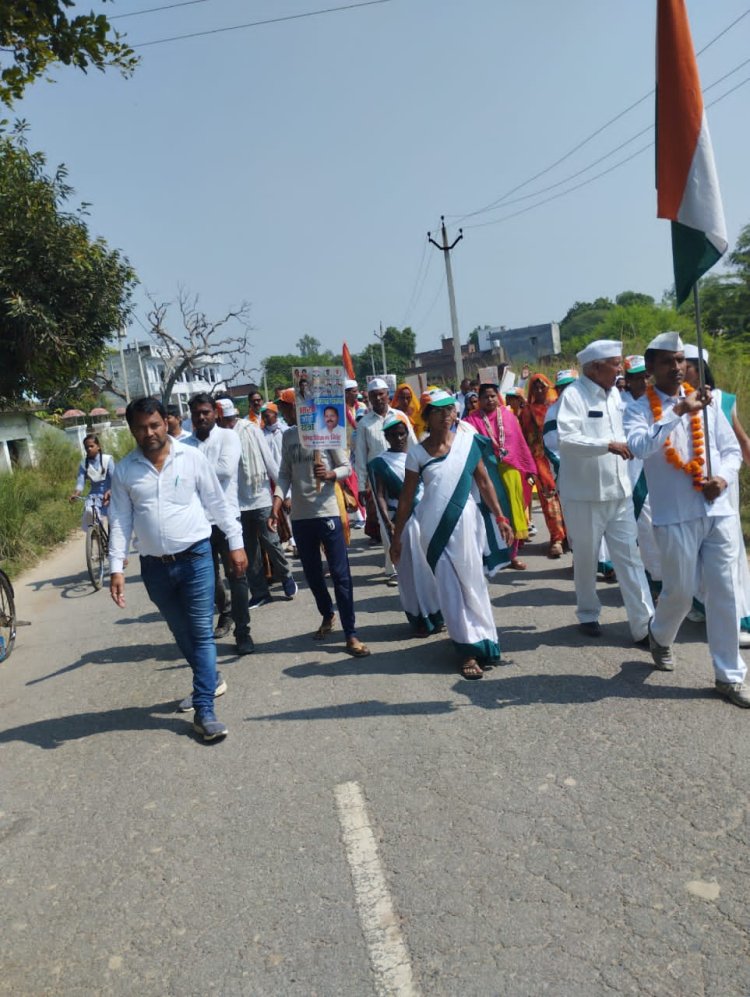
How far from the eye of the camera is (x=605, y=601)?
7160 millimetres

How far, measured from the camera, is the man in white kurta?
4625 mm

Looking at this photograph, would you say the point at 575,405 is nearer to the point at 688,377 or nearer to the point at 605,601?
the point at 688,377

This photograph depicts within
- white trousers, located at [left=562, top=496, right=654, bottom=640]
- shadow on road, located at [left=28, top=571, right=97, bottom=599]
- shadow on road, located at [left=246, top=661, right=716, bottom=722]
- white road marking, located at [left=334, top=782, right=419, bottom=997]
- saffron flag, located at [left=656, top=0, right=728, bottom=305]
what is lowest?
shadow on road, located at [left=28, top=571, right=97, bottom=599]

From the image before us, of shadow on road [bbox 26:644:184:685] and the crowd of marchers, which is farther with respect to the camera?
shadow on road [bbox 26:644:184:685]

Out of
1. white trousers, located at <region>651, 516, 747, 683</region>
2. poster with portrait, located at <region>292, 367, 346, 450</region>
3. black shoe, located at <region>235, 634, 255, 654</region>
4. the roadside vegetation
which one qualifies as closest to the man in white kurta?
white trousers, located at <region>651, 516, 747, 683</region>

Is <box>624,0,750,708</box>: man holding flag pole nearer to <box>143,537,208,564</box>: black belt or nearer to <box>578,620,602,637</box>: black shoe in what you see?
<box>578,620,602,637</box>: black shoe

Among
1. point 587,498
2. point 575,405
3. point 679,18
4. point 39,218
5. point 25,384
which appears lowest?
point 587,498

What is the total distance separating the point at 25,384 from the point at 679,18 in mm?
9381

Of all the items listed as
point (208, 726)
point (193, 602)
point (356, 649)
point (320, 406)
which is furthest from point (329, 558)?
point (208, 726)

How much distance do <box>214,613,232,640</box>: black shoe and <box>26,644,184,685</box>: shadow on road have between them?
0.39 metres

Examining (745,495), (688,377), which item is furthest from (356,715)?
(745,495)

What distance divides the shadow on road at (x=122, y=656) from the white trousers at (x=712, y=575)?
4.02 meters

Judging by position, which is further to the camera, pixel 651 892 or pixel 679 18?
pixel 679 18

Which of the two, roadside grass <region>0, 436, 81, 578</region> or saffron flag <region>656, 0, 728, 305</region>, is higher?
saffron flag <region>656, 0, 728, 305</region>
